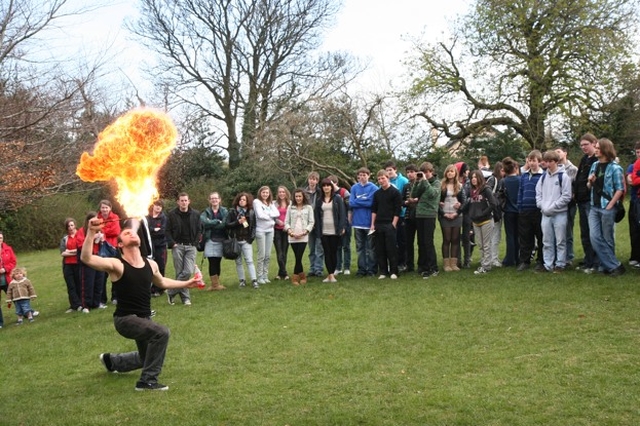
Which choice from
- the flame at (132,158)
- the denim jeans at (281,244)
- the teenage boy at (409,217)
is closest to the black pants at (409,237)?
the teenage boy at (409,217)

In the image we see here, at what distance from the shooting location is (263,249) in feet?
45.6

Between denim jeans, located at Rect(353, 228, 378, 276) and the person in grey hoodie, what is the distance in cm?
360

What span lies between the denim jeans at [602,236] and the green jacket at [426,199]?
306 centimetres

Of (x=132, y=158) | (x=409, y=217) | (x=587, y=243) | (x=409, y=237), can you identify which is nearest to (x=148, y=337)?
(x=132, y=158)

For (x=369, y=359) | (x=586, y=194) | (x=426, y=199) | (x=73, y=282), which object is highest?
(x=426, y=199)

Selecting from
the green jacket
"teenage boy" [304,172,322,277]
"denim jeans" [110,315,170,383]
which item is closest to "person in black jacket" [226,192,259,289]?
"teenage boy" [304,172,322,277]

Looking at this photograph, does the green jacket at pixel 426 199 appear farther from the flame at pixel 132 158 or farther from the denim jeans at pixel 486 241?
the flame at pixel 132 158

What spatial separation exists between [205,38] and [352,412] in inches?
1412

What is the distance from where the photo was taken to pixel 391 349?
798 cm

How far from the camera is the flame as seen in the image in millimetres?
7758

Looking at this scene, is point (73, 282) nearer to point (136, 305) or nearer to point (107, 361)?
point (107, 361)

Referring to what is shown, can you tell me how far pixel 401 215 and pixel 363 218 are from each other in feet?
2.68

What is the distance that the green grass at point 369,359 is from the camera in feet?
19.3

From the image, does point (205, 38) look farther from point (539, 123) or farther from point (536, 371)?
point (536, 371)
